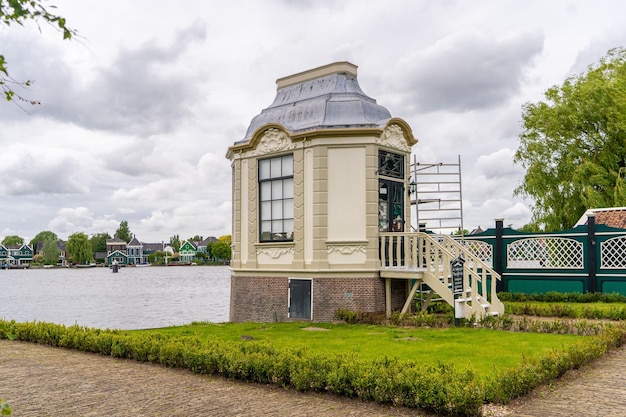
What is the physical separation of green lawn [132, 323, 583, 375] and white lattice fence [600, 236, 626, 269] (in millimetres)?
8049

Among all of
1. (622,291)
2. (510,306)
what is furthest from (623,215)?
(510,306)

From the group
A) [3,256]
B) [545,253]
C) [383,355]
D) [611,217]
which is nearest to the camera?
[383,355]

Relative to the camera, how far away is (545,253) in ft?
60.3

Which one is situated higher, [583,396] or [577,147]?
[577,147]

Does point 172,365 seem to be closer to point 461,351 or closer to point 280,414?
point 280,414

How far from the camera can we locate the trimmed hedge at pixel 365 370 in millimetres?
6152

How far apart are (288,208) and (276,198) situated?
20.8 inches

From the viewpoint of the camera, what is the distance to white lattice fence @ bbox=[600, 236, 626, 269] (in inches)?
668

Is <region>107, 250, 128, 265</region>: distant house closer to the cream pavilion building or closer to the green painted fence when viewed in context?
the green painted fence

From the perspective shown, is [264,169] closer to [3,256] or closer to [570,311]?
[570,311]

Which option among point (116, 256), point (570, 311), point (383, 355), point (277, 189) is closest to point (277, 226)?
point (277, 189)

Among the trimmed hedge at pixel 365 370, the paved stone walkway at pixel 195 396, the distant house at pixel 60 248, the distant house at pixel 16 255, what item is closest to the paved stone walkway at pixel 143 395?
Result: the paved stone walkway at pixel 195 396

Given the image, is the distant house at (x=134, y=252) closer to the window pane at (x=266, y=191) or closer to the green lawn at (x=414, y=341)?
the window pane at (x=266, y=191)

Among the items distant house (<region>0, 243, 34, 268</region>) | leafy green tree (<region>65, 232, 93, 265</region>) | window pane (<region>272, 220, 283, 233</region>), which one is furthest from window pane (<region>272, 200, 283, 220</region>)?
distant house (<region>0, 243, 34, 268</region>)
